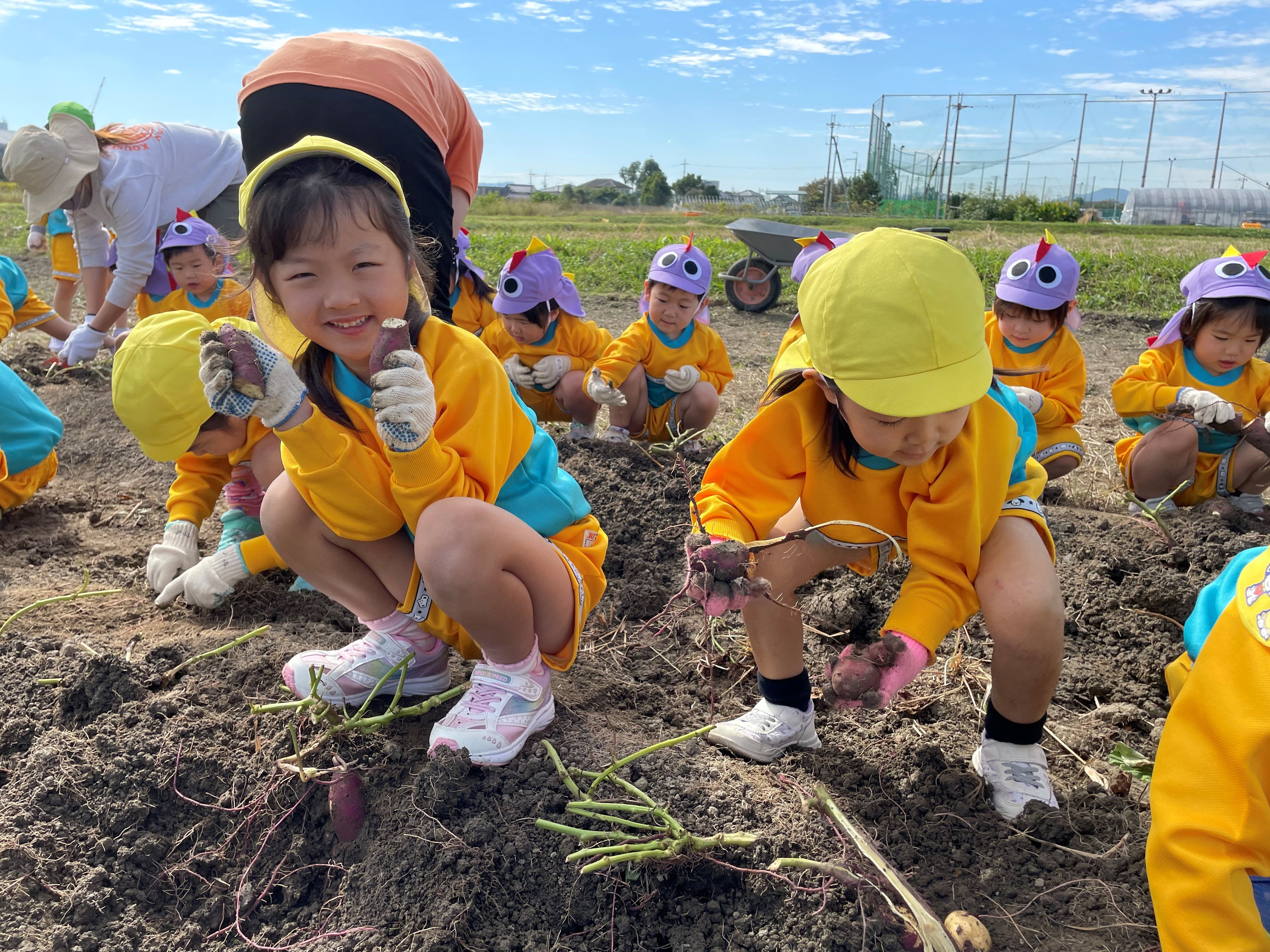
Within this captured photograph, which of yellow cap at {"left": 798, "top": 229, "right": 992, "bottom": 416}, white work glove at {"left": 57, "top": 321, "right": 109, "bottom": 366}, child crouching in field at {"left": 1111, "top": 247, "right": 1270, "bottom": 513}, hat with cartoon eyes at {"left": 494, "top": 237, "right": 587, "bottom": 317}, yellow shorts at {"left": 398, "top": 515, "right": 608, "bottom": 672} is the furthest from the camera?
white work glove at {"left": 57, "top": 321, "right": 109, "bottom": 366}

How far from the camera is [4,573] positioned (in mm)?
2447

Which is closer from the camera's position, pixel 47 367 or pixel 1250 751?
pixel 1250 751

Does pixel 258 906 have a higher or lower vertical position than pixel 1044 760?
lower

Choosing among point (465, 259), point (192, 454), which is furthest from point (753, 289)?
point (192, 454)

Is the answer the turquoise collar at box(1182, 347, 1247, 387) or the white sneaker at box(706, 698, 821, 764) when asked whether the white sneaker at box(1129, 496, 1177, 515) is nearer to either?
the turquoise collar at box(1182, 347, 1247, 387)

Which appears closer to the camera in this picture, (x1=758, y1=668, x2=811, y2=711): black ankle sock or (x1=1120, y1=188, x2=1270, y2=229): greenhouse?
(x1=758, y1=668, x2=811, y2=711): black ankle sock

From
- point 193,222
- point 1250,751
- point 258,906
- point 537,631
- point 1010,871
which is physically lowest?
point 258,906

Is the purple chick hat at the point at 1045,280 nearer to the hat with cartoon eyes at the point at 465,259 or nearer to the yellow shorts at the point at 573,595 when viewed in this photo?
the yellow shorts at the point at 573,595

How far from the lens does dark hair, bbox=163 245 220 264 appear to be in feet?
13.2

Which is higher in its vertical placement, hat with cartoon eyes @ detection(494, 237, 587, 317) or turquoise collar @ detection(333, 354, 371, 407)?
hat with cartoon eyes @ detection(494, 237, 587, 317)

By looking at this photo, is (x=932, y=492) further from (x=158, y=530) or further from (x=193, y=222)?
(x=193, y=222)

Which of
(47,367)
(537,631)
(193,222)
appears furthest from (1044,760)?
(47,367)

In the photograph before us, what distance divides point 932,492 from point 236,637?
1589 millimetres

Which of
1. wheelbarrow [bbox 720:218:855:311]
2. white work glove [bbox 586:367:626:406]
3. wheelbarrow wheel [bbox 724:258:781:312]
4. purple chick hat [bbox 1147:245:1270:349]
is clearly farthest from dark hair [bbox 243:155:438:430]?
wheelbarrow wheel [bbox 724:258:781:312]
